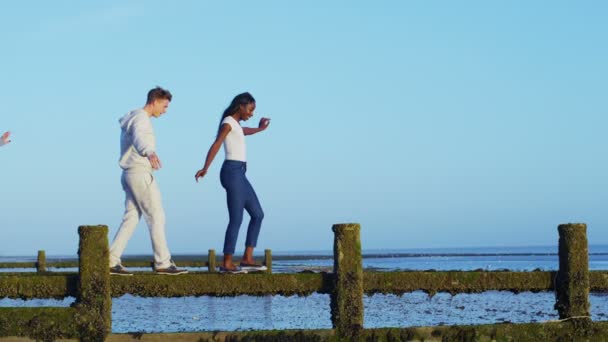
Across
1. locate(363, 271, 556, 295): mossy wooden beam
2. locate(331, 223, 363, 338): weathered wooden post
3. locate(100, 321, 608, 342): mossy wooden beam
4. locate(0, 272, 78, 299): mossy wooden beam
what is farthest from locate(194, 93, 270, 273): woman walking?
locate(0, 272, 78, 299): mossy wooden beam

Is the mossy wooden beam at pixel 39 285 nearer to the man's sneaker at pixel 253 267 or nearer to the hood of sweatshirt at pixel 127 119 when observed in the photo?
the hood of sweatshirt at pixel 127 119

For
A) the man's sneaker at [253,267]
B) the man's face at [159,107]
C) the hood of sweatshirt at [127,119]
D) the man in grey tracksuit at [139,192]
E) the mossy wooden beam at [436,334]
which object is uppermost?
the man's face at [159,107]

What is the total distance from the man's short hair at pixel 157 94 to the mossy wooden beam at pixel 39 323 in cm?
240

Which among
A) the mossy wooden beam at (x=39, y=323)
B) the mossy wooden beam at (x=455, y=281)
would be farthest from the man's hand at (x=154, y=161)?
the mossy wooden beam at (x=455, y=281)

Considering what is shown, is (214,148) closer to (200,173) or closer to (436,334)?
(200,173)

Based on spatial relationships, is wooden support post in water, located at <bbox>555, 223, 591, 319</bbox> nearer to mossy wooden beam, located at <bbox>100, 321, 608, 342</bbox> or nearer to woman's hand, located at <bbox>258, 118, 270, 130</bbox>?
mossy wooden beam, located at <bbox>100, 321, 608, 342</bbox>

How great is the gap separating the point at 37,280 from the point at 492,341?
4336mm

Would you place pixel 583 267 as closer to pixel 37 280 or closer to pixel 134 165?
pixel 134 165

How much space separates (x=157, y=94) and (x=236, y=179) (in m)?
1.24

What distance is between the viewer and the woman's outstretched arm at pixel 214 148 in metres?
8.50

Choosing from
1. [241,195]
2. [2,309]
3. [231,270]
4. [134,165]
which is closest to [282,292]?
[231,270]

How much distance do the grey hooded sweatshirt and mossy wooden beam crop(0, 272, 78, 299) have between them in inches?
52.8

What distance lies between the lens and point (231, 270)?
848cm

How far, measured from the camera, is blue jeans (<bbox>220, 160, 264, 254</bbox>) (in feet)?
28.7
